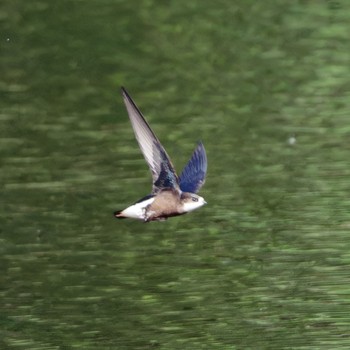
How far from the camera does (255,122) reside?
5660 millimetres

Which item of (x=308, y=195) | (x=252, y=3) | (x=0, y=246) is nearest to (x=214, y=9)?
(x=252, y=3)

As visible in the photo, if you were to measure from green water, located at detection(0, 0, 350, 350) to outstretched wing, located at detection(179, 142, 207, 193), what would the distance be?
43 cm

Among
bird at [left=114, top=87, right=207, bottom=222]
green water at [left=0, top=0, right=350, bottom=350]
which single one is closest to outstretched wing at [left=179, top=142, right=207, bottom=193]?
bird at [left=114, top=87, right=207, bottom=222]

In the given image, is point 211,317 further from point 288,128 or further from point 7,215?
point 288,128

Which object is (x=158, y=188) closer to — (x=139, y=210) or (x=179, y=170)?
(x=139, y=210)

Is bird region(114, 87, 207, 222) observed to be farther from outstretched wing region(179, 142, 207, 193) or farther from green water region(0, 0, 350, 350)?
green water region(0, 0, 350, 350)

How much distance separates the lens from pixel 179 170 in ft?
16.8

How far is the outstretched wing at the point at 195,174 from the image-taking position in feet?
13.5

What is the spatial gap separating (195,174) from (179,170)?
36.3 inches

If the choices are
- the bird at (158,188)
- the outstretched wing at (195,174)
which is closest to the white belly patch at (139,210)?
the bird at (158,188)

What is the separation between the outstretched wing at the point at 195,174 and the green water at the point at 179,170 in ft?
1.43

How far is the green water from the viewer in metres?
4.35

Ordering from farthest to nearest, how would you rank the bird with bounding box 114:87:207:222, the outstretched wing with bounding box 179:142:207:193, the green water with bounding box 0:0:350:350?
the green water with bounding box 0:0:350:350, the outstretched wing with bounding box 179:142:207:193, the bird with bounding box 114:87:207:222

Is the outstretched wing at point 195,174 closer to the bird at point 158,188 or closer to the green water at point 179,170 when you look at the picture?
the bird at point 158,188
